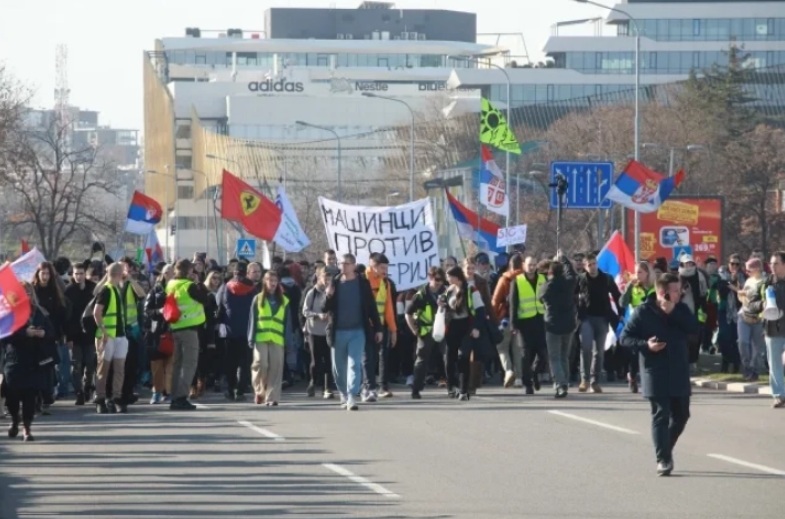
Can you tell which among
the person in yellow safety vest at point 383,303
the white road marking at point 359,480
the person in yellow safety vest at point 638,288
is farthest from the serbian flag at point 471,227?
the white road marking at point 359,480

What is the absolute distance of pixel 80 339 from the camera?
72.4 feet

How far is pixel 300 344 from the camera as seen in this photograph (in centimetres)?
2617

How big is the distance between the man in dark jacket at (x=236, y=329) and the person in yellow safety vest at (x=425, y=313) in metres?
2.07

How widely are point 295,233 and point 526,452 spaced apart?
19.3m

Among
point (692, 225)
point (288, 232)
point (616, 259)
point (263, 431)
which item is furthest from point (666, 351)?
point (692, 225)

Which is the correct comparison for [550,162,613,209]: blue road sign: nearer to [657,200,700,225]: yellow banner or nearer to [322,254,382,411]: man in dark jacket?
[657,200,700,225]: yellow banner

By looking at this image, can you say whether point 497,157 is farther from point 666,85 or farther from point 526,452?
point 526,452

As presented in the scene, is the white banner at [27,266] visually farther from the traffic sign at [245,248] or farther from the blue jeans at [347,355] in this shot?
the traffic sign at [245,248]

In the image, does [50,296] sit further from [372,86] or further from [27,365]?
[372,86]

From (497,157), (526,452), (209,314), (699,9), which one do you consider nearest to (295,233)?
(209,314)

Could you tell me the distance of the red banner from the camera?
4241cm

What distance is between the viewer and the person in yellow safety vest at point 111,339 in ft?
66.9

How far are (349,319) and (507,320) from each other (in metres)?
4.08

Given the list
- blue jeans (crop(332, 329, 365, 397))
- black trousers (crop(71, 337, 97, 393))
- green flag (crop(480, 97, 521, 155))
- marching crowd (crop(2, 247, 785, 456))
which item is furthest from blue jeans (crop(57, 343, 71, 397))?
green flag (crop(480, 97, 521, 155))
